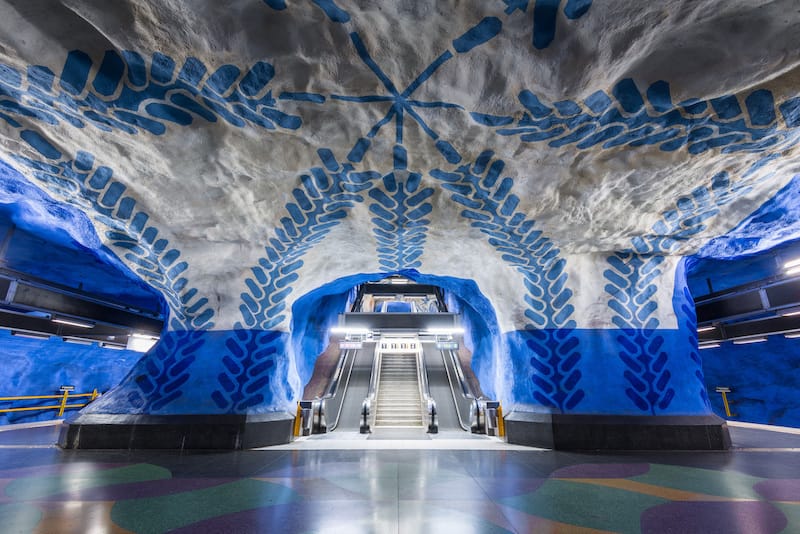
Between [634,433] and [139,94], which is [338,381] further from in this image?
[139,94]

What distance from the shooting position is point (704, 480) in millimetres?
2994

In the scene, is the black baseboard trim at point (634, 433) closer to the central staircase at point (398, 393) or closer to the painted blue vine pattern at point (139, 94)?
the painted blue vine pattern at point (139, 94)

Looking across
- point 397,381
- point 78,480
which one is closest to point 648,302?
point 78,480

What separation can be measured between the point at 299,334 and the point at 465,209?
465cm

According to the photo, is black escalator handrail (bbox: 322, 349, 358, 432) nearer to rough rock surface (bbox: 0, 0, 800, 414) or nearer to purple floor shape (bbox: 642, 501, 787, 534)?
rough rock surface (bbox: 0, 0, 800, 414)

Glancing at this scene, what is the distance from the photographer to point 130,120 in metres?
2.96

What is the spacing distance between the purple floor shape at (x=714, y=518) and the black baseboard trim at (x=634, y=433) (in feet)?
7.31

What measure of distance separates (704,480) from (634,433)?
Result: 1623mm

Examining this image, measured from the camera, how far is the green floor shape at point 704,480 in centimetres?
266

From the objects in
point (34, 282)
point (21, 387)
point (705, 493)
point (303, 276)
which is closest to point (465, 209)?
point (303, 276)

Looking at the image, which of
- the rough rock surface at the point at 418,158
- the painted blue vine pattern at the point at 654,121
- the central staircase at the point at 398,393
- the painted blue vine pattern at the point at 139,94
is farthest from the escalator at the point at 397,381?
the painted blue vine pattern at the point at 654,121

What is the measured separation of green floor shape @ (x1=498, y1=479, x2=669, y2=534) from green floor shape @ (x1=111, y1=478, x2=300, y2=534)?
1694 millimetres

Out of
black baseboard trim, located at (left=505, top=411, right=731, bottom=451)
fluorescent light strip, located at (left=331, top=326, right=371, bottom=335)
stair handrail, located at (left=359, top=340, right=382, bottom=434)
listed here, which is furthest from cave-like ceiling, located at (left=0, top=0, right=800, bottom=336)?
fluorescent light strip, located at (left=331, top=326, right=371, bottom=335)

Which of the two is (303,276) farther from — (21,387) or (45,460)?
(21,387)
